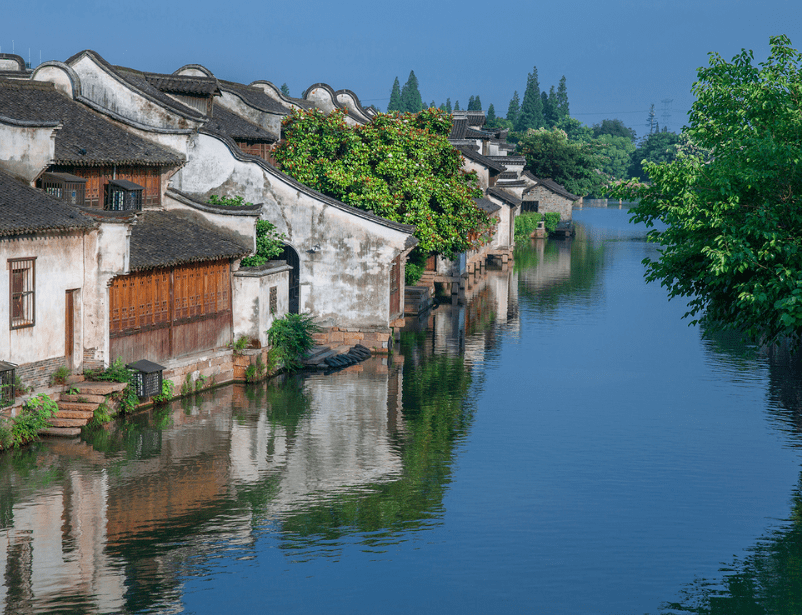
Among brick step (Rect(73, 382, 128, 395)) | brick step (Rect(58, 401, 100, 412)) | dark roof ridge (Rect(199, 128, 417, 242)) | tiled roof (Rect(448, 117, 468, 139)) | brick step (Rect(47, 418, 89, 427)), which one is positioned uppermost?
tiled roof (Rect(448, 117, 468, 139))

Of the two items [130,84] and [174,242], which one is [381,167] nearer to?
[130,84]

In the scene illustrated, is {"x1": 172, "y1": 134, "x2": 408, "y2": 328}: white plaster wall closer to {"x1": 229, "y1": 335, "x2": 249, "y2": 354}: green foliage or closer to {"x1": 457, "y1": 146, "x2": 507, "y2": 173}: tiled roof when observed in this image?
{"x1": 229, "y1": 335, "x2": 249, "y2": 354}: green foliage

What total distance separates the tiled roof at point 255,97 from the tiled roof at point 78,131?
44.5 ft

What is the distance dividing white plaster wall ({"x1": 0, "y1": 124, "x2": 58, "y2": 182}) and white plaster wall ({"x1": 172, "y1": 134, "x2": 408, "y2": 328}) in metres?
11.0

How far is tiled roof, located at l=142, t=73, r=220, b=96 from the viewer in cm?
3838

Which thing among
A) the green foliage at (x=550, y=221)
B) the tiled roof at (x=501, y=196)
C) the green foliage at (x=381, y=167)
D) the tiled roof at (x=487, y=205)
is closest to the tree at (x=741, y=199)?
the green foliage at (x=381, y=167)

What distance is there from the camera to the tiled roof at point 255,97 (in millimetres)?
45156

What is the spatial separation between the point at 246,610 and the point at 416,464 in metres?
9.05

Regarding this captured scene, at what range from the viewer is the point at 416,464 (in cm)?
2323

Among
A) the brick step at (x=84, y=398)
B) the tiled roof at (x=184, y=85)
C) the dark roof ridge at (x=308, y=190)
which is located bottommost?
the brick step at (x=84, y=398)

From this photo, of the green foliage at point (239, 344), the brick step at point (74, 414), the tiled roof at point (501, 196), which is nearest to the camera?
the brick step at point (74, 414)

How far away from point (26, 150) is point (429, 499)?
13756 mm

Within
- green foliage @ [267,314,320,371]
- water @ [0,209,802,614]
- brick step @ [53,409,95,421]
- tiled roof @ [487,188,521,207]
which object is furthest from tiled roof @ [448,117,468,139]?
brick step @ [53,409,95,421]

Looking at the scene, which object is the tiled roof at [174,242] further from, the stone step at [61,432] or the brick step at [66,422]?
the stone step at [61,432]
